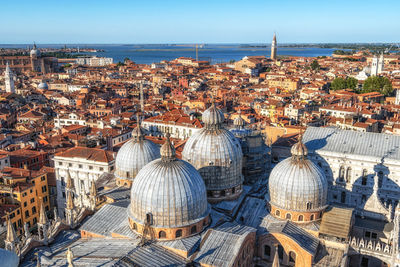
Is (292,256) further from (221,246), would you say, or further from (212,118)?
(212,118)

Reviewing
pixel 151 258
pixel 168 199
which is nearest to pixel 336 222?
pixel 168 199

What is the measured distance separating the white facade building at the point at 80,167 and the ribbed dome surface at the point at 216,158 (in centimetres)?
1321

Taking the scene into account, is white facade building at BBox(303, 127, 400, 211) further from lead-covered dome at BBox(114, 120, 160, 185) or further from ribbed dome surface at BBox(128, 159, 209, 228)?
ribbed dome surface at BBox(128, 159, 209, 228)

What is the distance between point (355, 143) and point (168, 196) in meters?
17.3

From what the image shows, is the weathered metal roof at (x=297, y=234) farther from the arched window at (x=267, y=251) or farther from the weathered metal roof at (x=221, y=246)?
the weathered metal roof at (x=221, y=246)

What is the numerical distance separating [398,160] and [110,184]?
21394 millimetres

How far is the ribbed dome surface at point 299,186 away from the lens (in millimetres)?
22328

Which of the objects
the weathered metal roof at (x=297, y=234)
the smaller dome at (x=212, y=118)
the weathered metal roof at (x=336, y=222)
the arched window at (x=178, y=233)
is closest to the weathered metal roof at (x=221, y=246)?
the arched window at (x=178, y=233)

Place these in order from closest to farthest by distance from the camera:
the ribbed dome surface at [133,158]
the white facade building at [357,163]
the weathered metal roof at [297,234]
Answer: the weathered metal roof at [297,234] < the ribbed dome surface at [133,158] < the white facade building at [357,163]

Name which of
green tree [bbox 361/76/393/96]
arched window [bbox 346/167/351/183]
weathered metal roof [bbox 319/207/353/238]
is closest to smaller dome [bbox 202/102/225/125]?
weathered metal roof [bbox 319/207/353/238]

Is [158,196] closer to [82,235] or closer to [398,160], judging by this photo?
[82,235]

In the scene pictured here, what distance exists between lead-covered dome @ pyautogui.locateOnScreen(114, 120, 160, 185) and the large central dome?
3518 mm

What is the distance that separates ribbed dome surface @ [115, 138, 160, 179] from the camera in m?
26.8

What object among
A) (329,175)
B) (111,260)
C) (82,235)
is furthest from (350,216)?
(82,235)
